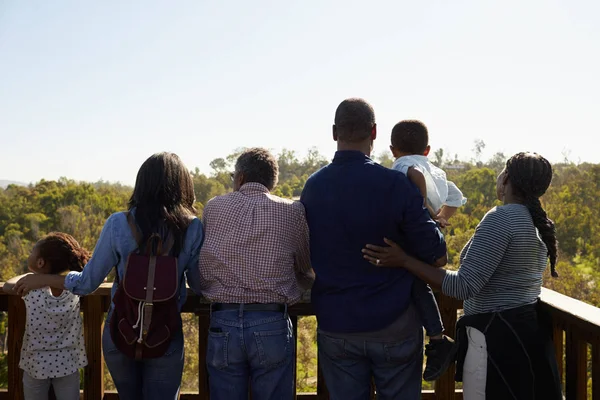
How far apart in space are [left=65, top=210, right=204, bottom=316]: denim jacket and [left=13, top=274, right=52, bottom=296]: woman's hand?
0.22 meters

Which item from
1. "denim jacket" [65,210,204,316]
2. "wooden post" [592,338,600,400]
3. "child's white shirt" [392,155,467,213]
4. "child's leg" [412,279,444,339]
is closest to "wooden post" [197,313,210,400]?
"denim jacket" [65,210,204,316]

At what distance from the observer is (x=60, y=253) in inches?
102

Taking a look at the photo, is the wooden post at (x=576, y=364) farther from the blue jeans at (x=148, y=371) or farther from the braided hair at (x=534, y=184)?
the blue jeans at (x=148, y=371)

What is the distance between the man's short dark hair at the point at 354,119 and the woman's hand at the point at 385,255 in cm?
40

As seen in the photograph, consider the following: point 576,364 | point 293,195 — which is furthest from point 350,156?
point 293,195

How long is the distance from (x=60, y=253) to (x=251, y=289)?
36.4 inches

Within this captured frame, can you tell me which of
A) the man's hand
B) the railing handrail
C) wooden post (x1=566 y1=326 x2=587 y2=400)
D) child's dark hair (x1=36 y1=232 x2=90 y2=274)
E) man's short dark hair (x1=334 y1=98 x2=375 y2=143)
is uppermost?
man's short dark hair (x1=334 y1=98 x2=375 y2=143)

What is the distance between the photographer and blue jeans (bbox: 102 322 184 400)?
2273 millimetres

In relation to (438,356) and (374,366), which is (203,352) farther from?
(438,356)

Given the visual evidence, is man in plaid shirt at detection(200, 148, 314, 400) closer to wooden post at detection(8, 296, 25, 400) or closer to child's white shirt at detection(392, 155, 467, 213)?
child's white shirt at detection(392, 155, 467, 213)

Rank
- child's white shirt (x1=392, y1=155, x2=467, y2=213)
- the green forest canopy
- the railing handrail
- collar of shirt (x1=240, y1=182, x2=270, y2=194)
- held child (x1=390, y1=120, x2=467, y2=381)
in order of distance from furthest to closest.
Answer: the green forest canopy
child's white shirt (x1=392, y1=155, x2=467, y2=213)
held child (x1=390, y1=120, x2=467, y2=381)
collar of shirt (x1=240, y1=182, x2=270, y2=194)
the railing handrail

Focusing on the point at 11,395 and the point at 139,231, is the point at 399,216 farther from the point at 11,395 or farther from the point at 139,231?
the point at 11,395

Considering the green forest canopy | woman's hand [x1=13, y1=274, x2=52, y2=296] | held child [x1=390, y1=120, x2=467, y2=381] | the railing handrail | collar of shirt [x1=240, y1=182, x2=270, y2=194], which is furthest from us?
the green forest canopy

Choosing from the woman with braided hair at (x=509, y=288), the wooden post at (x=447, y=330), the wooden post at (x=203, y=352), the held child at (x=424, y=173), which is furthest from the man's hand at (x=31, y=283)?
the wooden post at (x=447, y=330)
